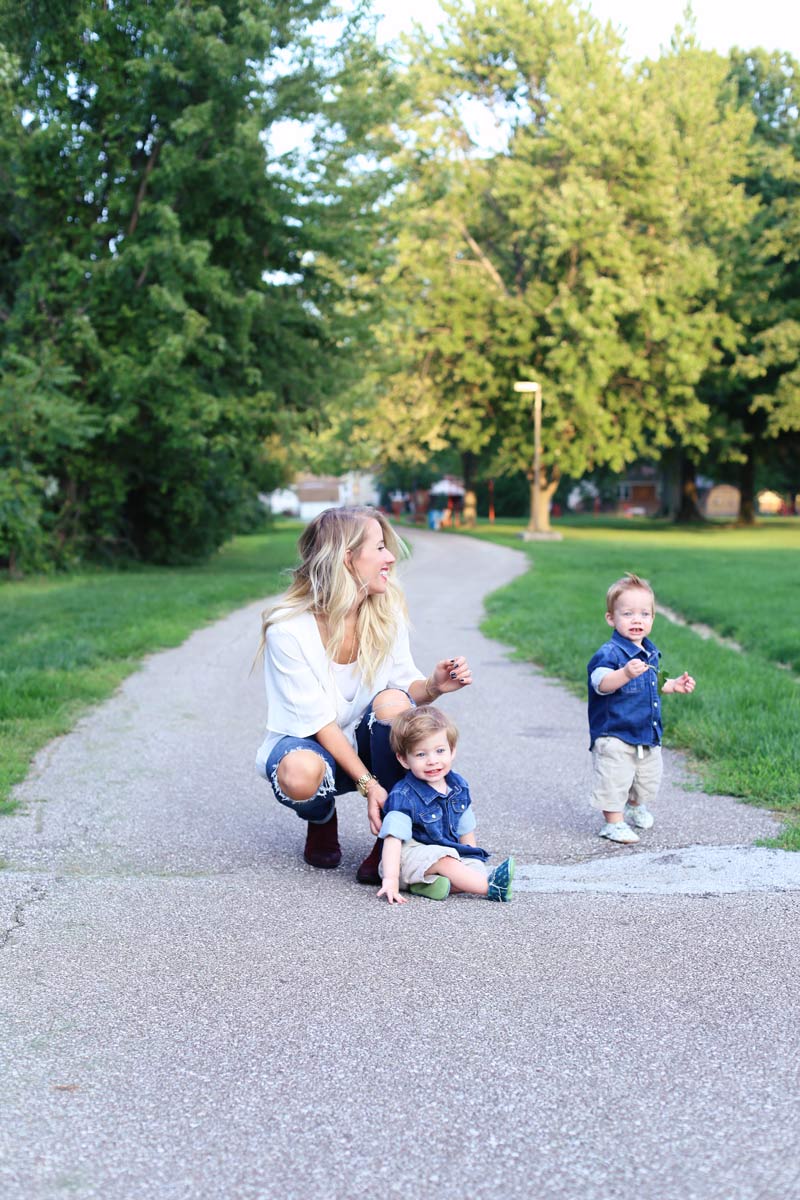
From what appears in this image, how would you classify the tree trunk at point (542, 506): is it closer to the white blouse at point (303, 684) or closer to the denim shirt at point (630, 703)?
the denim shirt at point (630, 703)

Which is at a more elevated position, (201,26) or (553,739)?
(201,26)

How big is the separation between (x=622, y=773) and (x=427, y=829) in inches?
47.2

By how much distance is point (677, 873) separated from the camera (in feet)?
15.9

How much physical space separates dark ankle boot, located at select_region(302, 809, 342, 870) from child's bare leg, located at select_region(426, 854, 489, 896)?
601 millimetres

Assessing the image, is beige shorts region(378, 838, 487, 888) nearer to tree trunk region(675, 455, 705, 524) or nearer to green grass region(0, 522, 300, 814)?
green grass region(0, 522, 300, 814)

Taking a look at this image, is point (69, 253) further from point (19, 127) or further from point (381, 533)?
A: point (381, 533)

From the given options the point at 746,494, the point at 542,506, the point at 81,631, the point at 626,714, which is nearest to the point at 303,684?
the point at 626,714

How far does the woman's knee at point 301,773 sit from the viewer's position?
474 centimetres

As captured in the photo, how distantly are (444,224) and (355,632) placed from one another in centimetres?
3693

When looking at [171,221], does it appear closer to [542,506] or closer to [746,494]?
Result: [542,506]

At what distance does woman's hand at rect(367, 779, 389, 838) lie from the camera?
15.5 ft

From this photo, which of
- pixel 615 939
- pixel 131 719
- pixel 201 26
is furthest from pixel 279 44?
pixel 615 939

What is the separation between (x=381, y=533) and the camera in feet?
16.6

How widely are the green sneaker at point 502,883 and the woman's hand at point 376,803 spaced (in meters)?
0.48
